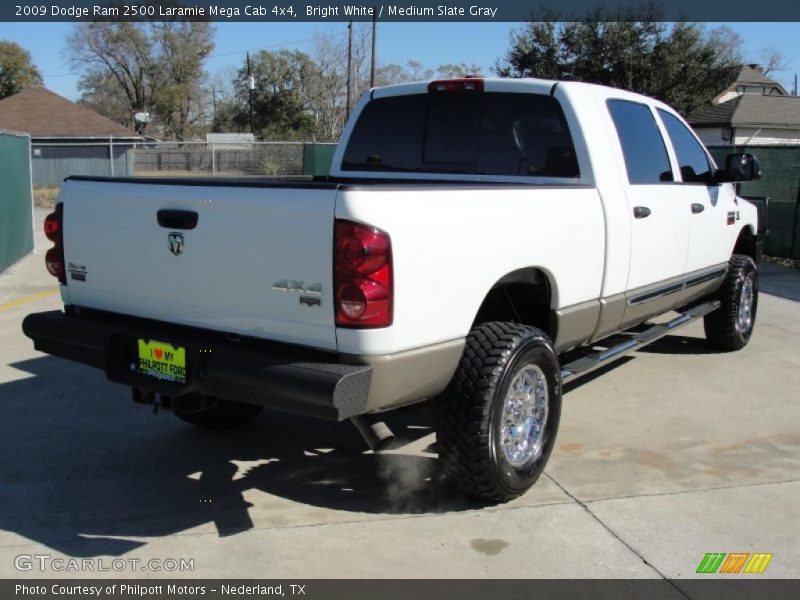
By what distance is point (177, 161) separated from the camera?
29.3 metres

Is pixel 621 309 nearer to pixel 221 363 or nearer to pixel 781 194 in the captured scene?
pixel 221 363

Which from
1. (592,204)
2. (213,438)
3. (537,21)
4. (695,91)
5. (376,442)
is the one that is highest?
(537,21)

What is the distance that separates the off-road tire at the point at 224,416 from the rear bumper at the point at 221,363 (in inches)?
47.3

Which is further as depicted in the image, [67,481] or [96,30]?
[96,30]

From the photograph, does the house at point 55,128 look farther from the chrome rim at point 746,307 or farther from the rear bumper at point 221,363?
the rear bumper at point 221,363

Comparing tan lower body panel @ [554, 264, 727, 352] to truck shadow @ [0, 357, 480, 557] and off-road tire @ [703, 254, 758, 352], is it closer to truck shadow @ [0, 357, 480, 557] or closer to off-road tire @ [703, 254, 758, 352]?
off-road tire @ [703, 254, 758, 352]

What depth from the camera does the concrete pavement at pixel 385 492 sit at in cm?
361

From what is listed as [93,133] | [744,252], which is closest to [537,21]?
[93,133]

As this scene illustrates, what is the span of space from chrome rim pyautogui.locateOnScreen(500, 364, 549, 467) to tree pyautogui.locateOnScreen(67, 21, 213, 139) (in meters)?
61.4

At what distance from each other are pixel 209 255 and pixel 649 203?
2830mm

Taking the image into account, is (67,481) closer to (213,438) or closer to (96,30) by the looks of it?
(213,438)

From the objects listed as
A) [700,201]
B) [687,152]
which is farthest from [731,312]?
[687,152]

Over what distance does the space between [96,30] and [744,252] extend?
61.9m

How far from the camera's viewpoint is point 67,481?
4371 millimetres
